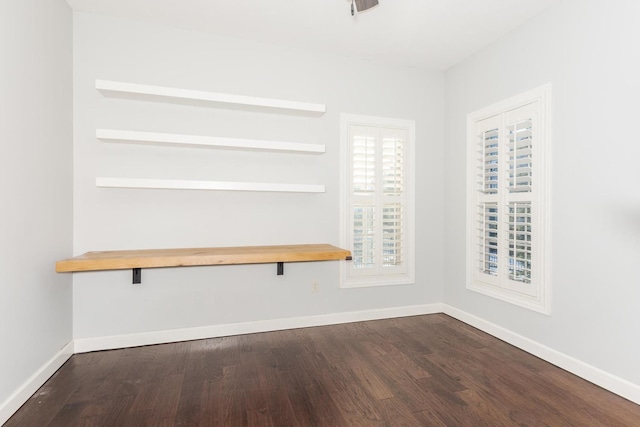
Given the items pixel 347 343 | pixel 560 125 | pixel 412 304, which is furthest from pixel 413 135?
pixel 347 343

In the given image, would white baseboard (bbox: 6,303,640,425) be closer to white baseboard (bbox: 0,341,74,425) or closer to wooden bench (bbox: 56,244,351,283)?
white baseboard (bbox: 0,341,74,425)

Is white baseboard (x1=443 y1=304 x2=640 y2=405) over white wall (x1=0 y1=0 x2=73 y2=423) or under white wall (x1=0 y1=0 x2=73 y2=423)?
under

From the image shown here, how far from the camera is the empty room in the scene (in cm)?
195

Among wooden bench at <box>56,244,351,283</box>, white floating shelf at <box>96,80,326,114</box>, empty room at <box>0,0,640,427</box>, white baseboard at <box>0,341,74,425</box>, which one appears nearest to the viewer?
white baseboard at <box>0,341,74,425</box>

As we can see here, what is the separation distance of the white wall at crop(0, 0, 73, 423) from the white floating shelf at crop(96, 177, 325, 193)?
376mm

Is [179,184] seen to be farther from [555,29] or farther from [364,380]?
[555,29]

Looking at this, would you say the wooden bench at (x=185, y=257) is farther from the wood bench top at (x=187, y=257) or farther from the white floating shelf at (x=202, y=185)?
the white floating shelf at (x=202, y=185)

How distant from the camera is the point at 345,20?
2.66 metres

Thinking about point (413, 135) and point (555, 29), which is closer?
point (555, 29)

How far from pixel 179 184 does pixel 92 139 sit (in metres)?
0.80

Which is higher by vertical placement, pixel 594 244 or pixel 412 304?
pixel 594 244

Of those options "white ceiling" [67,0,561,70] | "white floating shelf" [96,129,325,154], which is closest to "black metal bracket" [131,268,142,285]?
"white floating shelf" [96,129,325,154]

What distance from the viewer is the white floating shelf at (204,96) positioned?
96.0 inches

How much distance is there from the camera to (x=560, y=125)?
239 cm
